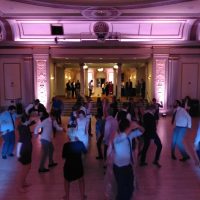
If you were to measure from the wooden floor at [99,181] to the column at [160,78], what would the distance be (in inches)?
304

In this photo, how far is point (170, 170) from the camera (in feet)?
19.7

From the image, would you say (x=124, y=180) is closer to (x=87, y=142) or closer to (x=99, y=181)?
(x=99, y=181)

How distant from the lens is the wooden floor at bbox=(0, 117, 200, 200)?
4.80m

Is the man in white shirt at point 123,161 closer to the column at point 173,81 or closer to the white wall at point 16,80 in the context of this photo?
the column at point 173,81

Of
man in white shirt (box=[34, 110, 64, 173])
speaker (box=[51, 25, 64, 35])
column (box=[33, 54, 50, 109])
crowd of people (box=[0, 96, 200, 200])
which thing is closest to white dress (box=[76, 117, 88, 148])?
crowd of people (box=[0, 96, 200, 200])

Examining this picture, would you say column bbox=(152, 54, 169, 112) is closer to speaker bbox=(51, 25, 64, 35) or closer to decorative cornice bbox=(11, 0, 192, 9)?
decorative cornice bbox=(11, 0, 192, 9)

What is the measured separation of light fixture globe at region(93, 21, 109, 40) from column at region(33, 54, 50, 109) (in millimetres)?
3121

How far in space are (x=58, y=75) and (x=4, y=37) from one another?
23.1 ft

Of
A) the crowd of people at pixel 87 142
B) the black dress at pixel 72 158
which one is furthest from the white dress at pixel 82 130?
the black dress at pixel 72 158

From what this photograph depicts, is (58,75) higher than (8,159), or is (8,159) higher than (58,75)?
(58,75)

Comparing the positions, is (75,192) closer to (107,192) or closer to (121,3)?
(107,192)

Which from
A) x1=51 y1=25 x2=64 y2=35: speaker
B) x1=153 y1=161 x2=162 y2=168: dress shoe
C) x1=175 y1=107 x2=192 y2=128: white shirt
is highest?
x1=51 y1=25 x2=64 y2=35: speaker

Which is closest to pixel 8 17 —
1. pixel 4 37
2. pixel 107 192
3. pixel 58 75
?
pixel 4 37

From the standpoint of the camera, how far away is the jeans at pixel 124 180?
3.70 meters
